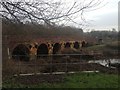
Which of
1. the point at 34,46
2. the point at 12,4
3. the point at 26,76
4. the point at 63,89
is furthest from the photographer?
the point at 34,46

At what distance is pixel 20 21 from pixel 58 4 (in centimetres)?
102

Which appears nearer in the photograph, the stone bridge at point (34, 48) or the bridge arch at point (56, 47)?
the stone bridge at point (34, 48)

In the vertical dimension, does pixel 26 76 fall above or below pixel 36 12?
below

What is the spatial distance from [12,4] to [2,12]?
0.44 metres

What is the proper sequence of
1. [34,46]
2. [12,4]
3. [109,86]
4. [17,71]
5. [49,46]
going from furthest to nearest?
[49,46] < [34,46] < [17,71] < [109,86] < [12,4]

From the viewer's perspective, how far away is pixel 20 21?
758 centimetres

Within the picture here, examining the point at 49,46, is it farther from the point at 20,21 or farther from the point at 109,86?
the point at 20,21

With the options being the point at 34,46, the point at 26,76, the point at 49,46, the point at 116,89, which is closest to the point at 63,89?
the point at 116,89

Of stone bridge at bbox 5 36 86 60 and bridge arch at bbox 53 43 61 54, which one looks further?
bridge arch at bbox 53 43 61 54

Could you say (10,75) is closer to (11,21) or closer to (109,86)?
Result: (109,86)

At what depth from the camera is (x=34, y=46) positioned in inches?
1328

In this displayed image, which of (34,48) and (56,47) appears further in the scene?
(56,47)

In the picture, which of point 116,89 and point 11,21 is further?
point 116,89

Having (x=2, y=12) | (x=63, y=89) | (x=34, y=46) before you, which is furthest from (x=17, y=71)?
(x=34, y=46)
